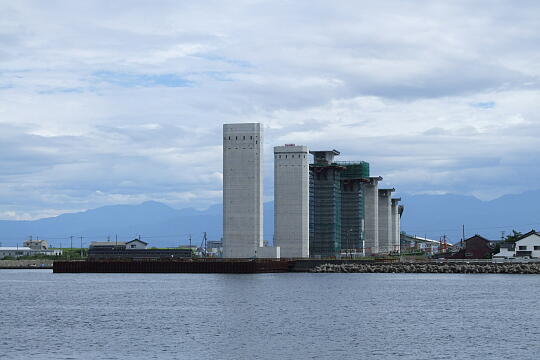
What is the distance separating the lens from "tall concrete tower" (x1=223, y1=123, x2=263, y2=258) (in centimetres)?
18850

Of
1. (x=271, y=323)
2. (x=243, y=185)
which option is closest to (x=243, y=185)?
(x=243, y=185)

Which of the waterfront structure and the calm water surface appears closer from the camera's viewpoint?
the calm water surface

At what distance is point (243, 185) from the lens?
7411 inches

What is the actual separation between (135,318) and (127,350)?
23592mm

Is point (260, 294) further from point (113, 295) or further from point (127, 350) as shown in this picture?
point (127, 350)

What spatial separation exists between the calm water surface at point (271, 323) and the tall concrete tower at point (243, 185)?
51941 mm

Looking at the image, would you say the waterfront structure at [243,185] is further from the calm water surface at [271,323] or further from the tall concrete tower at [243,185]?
the calm water surface at [271,323]

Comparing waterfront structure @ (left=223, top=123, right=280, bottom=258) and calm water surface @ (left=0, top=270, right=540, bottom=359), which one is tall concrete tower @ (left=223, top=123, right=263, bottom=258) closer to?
waterfront structure @ (left=223, top=123, right=280, bottom=258)

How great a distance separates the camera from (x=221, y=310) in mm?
97250

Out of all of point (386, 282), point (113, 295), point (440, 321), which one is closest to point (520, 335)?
point (440, 321)

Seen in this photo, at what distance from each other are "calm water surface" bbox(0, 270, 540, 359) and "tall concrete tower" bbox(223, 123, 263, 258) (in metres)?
51.9

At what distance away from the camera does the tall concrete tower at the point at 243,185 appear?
188500 millimetres

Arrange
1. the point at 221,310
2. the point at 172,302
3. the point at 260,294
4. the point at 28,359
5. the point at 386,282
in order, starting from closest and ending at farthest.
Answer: the point at 28,359 → the point at 221,310 → the point at 172,302 → the point at 260,294 → the point at 386,282

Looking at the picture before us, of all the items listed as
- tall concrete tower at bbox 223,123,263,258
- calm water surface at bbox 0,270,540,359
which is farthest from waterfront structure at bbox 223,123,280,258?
calm water surface at bbox 0,270,540,359
